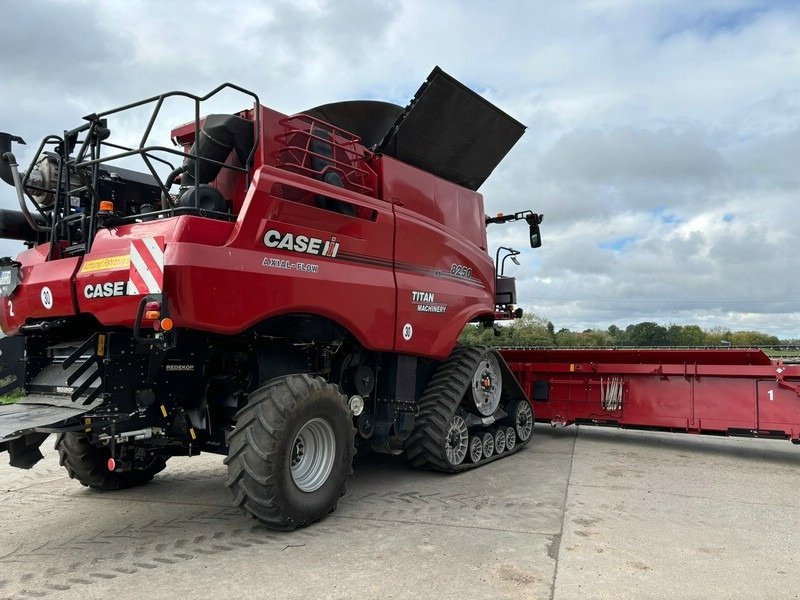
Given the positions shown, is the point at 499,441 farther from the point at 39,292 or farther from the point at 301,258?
the point at 39,292

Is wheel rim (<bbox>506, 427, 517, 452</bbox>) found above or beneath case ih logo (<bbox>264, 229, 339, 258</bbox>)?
beneath

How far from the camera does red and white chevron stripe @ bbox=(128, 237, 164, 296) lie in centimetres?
423

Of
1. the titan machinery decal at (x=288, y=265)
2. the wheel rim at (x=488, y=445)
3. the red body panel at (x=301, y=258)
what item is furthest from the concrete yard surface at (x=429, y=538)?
the titan machinery decal at (x=288, y=265)

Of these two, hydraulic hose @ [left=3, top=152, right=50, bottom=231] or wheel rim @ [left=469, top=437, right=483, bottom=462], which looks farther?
wheel rim @ [left=469, top=437, right=483, bottom=462]

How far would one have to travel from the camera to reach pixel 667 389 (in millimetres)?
8891

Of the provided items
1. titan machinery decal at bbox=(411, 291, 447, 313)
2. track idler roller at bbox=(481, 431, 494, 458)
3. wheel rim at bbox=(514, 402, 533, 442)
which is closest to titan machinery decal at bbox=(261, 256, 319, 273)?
titan machinery decal at bbox=(411, 291, 447, 313)

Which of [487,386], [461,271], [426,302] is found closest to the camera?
[426,302]

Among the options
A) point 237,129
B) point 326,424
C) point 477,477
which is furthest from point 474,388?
point 237,129

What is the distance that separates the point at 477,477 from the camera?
684 centimetres

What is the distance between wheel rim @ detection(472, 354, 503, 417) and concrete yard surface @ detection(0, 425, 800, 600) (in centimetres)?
76

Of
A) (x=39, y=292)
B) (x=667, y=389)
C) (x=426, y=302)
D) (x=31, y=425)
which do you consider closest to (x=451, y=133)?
(x=426, y=302)

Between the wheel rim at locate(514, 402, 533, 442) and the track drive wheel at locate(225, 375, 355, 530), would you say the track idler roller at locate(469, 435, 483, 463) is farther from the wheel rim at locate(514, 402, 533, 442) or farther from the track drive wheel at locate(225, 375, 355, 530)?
the track drive wheel at locate(225, 375, 355, 530)

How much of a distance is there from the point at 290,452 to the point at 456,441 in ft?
9.07

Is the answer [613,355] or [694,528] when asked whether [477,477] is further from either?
[613,355]
